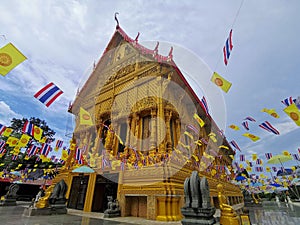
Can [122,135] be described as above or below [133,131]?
above

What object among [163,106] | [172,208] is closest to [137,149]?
[163,106]

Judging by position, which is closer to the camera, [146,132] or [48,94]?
[48,94]

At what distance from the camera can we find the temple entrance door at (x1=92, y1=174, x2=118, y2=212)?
9703mm

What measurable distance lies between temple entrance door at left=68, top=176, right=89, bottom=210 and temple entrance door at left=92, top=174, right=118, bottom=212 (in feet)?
3.32

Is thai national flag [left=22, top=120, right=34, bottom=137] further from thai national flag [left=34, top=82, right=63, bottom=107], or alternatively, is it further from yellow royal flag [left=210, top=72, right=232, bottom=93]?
yellow royal flag [left=210, top=72, right=232, bottom=93]

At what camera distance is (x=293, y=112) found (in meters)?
6.91

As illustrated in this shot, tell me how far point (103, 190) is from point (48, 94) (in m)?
6.54

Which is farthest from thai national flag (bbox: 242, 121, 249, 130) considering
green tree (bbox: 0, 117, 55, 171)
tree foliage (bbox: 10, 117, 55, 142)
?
tree foliage (bbox: 10, 117, 55, 142)

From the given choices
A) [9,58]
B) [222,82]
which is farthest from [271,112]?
[9,58]

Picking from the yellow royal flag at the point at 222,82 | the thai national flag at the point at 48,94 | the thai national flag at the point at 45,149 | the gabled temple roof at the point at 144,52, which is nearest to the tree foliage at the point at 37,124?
the gabled temple roof at the point at 144,52

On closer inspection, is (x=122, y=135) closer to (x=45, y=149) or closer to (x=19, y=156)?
(x=45, y=149)

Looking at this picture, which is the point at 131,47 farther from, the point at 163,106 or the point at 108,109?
the point at 163,106

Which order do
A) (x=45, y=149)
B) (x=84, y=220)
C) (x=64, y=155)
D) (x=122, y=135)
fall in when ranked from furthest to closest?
1. (x=64, y=155)
2. (x=122, y=135)
3. (x=45, y=149)
4. (x=84, y=220)

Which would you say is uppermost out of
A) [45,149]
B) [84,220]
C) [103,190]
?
[45,149]
